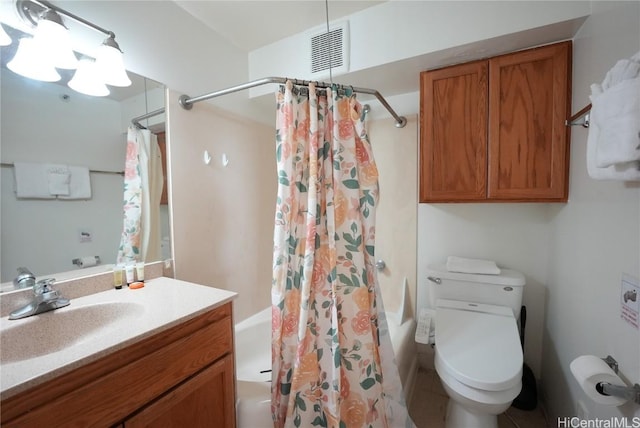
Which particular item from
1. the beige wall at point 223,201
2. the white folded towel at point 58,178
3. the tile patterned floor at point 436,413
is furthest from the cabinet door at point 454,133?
the white folded towel at point 58,178

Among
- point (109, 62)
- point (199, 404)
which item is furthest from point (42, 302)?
point (109, 62)

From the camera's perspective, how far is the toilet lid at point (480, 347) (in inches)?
43.1

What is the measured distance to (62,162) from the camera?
1.03m

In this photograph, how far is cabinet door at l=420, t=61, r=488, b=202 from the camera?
1.43 metres

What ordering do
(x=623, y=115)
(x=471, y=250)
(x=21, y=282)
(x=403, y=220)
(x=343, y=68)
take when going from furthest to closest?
(x=403, y=220) < (x=471, y=250) < (x=343, y=68) < (x=21, y=282) < (x=623, y=115)

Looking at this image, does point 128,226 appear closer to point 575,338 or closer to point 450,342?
point 450,342

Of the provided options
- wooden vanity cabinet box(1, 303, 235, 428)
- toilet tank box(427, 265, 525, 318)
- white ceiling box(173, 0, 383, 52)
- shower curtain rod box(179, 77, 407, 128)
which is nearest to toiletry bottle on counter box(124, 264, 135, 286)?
wooden vanity cabinet box(1, 303, 235, 428)

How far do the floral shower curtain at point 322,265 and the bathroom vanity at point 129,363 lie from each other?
0.27 metres

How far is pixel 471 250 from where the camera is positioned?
1.78m

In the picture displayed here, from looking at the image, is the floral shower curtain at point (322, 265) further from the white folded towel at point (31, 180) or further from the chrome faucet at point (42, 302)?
the white folded towel at point (31, 180)

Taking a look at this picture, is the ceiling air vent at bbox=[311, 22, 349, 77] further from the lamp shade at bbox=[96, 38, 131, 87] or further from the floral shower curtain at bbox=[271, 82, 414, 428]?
the lamp shade at bbox=[96, 38, 131, 87]

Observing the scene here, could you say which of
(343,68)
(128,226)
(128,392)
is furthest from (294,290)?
(343,68)

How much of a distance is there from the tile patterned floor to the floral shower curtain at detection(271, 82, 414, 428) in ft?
1.69

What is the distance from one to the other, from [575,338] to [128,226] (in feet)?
7.30
